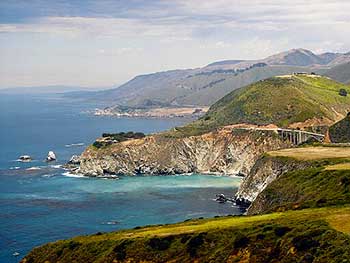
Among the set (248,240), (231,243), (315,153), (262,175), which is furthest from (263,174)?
(248,240)

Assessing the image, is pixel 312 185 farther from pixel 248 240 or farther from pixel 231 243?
pixel 248 240

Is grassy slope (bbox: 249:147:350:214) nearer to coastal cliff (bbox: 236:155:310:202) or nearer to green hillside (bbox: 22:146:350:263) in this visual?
green hillside (bbox: 22:146:350:263)

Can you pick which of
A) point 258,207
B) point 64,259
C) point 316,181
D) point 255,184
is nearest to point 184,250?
point 64,259

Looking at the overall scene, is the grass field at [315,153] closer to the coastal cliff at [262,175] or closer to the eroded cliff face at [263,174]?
the eroded cliff face at [263,174]

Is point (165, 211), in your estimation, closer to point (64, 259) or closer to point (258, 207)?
point (258, 207)

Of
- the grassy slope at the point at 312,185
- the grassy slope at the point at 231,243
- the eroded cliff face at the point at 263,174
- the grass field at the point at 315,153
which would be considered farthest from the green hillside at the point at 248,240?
the eroded cliff face at the point at 263,174

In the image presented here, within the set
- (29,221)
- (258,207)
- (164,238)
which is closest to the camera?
(164,238)

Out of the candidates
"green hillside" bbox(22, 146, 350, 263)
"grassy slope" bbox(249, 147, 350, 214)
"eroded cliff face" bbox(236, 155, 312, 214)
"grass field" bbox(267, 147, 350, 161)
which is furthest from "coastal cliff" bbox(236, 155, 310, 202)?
"green hillside" bbox(22, 146, 350, 263)

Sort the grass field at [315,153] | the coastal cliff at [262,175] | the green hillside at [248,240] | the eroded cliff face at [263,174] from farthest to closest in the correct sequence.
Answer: the coastal cliff at [262,175] → the eroded cliff face at [263,174] → the grass field at [315,153] → the green hillside at [248,240]
